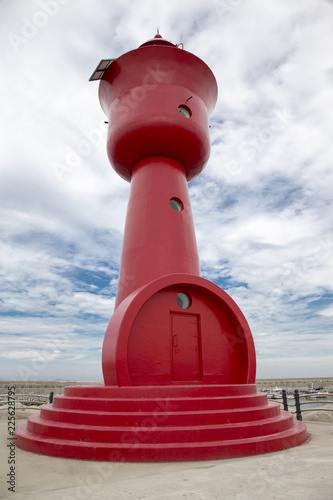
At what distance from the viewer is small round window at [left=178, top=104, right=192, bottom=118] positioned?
9406mm

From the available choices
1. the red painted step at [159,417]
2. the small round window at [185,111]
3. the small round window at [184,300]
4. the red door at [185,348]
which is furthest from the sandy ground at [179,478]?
the small round window at [185,111]

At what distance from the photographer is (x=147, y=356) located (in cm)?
713

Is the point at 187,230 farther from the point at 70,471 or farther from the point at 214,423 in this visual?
the point at 70,471

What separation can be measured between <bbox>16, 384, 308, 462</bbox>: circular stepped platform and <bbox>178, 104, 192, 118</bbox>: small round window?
715 centimetres

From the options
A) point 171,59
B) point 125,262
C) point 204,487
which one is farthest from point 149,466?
point 171,59

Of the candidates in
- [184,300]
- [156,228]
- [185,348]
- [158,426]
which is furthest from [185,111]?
[158,426]

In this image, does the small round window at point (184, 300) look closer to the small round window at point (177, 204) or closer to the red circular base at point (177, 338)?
the red circular base at point (177, 338)

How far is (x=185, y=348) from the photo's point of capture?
7582 millimetres

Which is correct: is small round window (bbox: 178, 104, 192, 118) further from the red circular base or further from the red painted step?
the red painted step

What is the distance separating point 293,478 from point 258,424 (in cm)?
215

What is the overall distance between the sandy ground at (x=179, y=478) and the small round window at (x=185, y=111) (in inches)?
325

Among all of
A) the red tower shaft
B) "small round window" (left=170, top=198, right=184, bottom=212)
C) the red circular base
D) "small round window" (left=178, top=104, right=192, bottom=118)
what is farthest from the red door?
"small round window" (left=178, top=104, right=192, bottom=118)

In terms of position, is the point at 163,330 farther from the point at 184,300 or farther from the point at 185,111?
the point at 185,111

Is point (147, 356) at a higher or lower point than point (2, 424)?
higher
